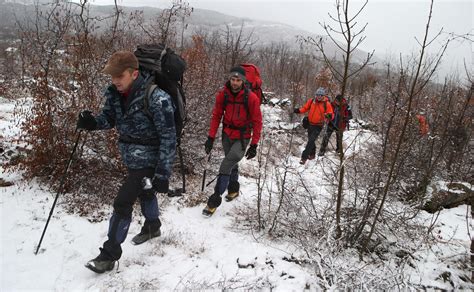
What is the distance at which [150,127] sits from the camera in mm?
2781

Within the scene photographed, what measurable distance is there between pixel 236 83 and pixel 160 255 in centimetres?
220

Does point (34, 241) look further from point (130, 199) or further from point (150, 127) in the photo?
point (150, 127)

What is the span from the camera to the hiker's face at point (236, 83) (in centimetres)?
388

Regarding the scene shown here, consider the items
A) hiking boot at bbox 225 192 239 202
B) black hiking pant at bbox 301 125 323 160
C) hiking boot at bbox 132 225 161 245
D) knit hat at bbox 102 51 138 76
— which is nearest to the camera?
knit hat at bbox 102 51 138 76

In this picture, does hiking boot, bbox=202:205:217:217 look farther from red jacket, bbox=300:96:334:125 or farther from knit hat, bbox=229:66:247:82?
red jacket, bbox=300:96:334:125

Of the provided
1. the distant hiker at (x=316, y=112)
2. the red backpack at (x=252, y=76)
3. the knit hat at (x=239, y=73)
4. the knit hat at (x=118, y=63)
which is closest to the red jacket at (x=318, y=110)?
the distant hiker at (x=316, y=112)

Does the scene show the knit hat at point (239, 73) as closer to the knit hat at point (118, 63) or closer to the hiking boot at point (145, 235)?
the knit hat at point (118, 63)

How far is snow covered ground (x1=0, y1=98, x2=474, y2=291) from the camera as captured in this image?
8.98 ft

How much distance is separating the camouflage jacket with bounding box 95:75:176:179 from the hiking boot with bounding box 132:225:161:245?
0.89 m

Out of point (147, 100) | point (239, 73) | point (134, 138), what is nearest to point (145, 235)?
point (134, 138)

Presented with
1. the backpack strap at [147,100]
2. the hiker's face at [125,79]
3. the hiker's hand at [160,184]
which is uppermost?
the hiker's face at [125,79]

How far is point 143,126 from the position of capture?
109 inches

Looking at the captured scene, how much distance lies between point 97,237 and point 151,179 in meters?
1.08

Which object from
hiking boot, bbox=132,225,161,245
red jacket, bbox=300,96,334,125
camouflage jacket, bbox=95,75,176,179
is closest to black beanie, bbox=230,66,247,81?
camouflage jacket, bbox=95,75,176,179
